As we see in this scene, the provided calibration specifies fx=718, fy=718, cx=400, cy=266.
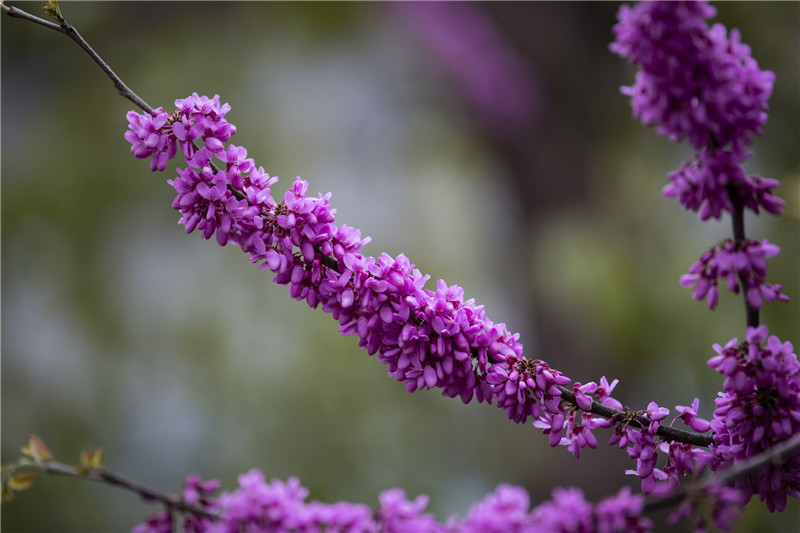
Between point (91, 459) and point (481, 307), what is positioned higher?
point (481, 307)

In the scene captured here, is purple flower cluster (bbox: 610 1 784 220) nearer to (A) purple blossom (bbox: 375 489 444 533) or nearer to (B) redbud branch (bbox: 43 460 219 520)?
(A) purple blossom (bbox: 375 489 444 533)

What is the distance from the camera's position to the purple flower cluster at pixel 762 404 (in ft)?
1.70

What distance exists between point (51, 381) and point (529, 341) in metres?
1.89

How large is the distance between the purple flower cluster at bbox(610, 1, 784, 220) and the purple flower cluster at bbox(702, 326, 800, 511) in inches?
4.1

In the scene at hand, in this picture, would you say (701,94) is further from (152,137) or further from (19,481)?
(19,481)

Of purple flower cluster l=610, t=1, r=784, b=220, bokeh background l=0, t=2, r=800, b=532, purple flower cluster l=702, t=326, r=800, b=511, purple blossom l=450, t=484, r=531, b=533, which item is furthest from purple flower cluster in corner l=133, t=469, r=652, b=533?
bokeh background l=0, t=2, r=800, b=532

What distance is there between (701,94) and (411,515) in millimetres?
361

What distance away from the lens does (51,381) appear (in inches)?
113

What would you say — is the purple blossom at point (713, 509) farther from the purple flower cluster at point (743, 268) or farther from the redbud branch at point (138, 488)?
the redbud branch at point (138, 488)

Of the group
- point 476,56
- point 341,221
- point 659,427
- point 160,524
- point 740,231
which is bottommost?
point 160,524

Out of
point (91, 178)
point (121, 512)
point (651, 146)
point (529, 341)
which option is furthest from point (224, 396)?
point (651, 146)

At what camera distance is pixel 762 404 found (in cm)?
53

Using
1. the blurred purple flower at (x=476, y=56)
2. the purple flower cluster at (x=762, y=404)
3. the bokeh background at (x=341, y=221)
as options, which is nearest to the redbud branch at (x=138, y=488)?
the purple flower cluster at (x=762, y=404)

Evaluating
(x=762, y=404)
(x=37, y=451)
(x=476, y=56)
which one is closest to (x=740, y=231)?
(x=762, y=404)
